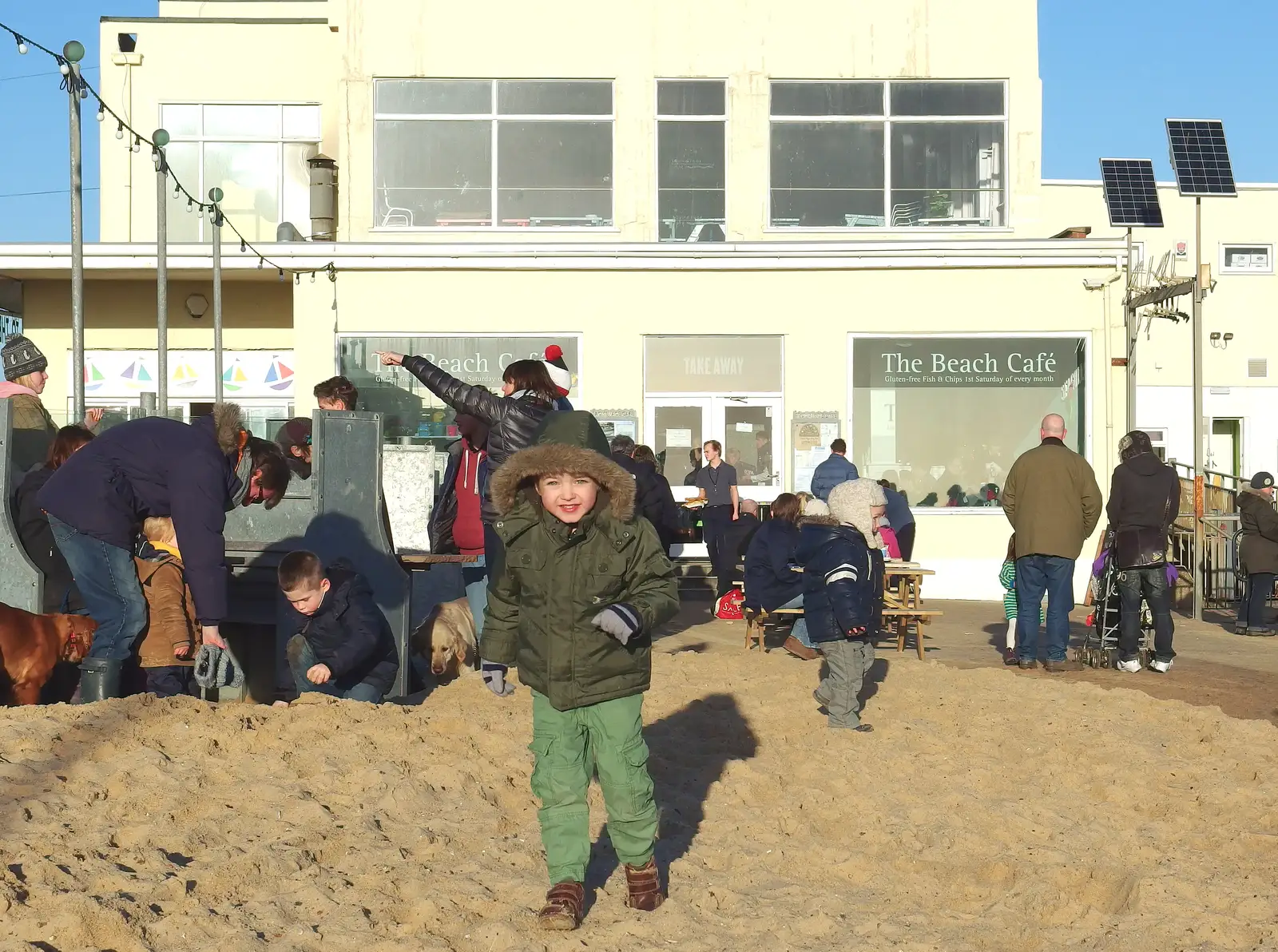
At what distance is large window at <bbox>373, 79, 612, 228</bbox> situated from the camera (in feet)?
63.5

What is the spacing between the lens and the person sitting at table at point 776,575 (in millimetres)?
12047

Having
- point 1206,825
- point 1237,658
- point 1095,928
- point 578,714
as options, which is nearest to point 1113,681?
point 1237,658

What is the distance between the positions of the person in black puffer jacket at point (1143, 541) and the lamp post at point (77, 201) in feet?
27.4

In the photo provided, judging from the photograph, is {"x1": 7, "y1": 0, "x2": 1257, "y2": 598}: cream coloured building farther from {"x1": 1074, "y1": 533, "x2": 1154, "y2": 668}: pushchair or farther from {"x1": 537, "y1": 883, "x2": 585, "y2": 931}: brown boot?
{"x1": 537, "y1": 883, "x2": 585, "y2": 931}: brown boot

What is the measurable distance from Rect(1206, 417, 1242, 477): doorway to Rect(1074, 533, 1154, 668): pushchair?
22.4 meters

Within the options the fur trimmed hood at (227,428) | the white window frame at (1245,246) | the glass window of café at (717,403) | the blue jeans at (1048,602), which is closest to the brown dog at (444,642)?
the fur trimmed hood at (227,428)

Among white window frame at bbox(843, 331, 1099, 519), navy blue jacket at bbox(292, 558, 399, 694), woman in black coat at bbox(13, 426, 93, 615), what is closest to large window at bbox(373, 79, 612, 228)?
white window frame at bbox(843, 331, 1099, 519)

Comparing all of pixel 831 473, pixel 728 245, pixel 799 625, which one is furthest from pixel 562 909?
pixel 728 245

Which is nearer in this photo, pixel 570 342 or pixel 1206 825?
pixel 1206 825

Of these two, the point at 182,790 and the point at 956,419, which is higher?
the point at 956,419

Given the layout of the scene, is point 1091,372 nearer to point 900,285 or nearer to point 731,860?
point 900,285

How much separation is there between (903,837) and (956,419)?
43.2 ft

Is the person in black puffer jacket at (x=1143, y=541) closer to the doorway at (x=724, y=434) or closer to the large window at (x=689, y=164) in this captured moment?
the doorway at (x=724, y=434)

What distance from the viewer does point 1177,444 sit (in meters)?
32.9
